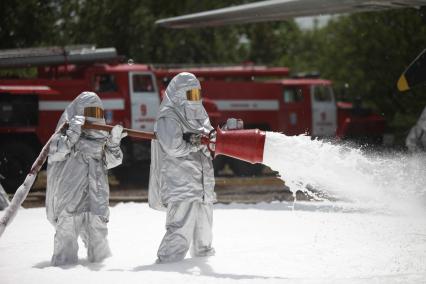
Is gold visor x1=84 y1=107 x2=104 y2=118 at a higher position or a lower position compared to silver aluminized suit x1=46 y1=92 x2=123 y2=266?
higher

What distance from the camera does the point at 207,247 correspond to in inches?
323

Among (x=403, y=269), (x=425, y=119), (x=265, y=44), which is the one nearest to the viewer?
(x=403, y=269)

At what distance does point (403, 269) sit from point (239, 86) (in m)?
13.8

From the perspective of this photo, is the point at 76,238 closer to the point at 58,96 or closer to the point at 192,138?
the point at 192,138

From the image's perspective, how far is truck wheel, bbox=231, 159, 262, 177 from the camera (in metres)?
20.6

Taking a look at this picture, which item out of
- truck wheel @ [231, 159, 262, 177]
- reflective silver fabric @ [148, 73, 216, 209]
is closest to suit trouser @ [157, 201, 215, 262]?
reflective silver fabric @ [148, 73, 216, 209]

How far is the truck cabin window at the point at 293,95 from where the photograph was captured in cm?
2125

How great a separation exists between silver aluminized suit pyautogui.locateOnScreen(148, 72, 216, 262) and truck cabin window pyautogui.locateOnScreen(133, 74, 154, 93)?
10.3 meters

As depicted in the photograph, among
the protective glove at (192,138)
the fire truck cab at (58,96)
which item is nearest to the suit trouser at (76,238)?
the protective glove at (192,138)

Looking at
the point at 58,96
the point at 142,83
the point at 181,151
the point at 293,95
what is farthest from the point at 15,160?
the point at 181,151

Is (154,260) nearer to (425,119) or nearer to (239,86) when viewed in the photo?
(425,119)

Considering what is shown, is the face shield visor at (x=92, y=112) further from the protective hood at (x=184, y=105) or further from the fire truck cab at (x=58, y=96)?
the fire truck cab at (x=58, y=96)

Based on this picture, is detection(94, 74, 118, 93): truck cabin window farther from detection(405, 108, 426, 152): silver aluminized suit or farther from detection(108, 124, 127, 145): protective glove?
detection(108, 124, 127, 145): protective glove

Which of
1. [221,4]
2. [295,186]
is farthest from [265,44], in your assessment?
[295,186]
